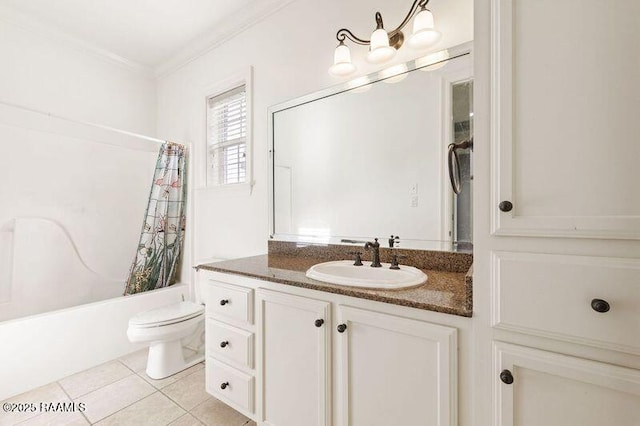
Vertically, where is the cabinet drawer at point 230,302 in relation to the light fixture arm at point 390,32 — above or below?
below

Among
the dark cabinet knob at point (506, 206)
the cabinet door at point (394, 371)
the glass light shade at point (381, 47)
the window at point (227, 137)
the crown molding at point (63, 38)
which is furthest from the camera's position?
the window at point (227, 137)

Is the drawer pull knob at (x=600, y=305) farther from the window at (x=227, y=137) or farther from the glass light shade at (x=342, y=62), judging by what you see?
the window at (x=227, y=137)

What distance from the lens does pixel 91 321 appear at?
204 centimetres

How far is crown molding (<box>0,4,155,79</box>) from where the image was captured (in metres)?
2.11

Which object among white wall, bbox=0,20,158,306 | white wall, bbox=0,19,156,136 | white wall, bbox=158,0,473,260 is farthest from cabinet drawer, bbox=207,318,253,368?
white wall, bbox=0,19,156,136

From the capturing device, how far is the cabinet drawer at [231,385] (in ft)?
4.46

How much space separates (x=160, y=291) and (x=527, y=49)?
9.39 ft

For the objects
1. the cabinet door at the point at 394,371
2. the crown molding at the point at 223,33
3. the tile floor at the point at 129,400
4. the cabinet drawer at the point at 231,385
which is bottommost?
the tile floor at the point at 129,400

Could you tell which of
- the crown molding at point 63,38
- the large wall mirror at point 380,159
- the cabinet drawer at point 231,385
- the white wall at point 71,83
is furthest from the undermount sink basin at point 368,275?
the crown molding at point 63,38

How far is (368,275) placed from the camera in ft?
4.54

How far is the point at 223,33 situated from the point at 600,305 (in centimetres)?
278

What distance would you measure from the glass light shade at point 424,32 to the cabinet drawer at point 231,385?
1837 mm

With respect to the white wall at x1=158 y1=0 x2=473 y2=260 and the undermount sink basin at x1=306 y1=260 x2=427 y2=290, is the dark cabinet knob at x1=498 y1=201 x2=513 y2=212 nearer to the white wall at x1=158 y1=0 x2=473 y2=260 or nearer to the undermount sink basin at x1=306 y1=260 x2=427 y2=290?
the undermount sink basin at x1=306 y1=260 x2=427 y2=290

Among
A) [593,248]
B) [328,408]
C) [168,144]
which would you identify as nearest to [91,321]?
[168,144]
